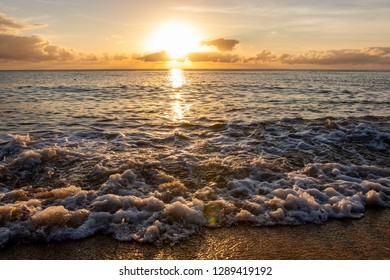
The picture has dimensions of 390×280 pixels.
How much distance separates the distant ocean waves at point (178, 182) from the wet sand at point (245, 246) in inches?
7.9

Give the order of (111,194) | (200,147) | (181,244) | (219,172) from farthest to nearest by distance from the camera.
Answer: (200,147), (219,172), (111,194), (181,244)

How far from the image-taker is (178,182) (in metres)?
6.70

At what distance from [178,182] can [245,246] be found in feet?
8.33

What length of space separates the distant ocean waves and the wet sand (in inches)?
7.9

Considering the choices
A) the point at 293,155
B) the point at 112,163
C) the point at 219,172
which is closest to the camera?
the point at 219,172

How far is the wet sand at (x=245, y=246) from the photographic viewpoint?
14.1ft

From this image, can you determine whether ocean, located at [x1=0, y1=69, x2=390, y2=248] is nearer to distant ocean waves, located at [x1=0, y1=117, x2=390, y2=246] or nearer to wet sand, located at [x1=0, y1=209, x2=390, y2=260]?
distant ocean waves, located at [x1=0, y1=117, x2=390, y2=246]

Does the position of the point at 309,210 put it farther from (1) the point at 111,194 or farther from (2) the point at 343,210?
(1) the point at 111,194

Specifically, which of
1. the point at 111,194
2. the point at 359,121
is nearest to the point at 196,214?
the point at 111,194

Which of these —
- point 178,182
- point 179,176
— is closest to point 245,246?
point 178,182

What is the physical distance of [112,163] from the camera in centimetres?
785

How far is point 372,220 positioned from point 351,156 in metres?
3.84

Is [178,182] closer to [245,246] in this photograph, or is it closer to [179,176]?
[179,176]

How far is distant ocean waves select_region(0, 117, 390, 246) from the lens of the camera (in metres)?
5.10
